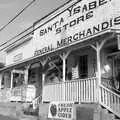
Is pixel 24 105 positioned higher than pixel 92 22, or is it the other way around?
pixel 92 22

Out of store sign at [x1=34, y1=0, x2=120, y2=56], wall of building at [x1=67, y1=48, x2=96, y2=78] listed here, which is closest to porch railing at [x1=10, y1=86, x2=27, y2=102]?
store sign at [x1=34, y1=0, x2=120, y2=56]

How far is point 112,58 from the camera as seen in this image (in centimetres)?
1255

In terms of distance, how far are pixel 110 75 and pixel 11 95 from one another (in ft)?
31.3

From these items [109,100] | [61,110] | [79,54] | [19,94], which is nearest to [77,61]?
[79,54]

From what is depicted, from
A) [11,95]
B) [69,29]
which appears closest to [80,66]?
[69,29]

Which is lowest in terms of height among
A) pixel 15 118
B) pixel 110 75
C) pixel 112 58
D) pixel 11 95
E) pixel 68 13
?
pixel 15 118

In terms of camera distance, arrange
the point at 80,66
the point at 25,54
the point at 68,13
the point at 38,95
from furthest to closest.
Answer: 1. the point at 25,54
2. the point at 38,95
3. the point at 68,13
4. the point at 80,66

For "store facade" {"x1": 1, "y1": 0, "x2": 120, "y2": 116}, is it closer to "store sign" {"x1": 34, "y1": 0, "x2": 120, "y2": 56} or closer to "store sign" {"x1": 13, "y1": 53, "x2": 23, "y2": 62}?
"store sign" {"x1": 34, "y1": 0, "x2": 120, "y2": 56}

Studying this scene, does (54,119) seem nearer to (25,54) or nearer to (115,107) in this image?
(115,107)

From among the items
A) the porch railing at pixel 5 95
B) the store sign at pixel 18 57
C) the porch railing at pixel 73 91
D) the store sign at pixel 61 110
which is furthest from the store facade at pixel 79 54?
the store sign at pixel 18 57

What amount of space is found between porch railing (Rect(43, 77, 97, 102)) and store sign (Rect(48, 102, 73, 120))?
0.30 metres

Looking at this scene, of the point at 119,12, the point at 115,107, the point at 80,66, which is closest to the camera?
the point at 115,107

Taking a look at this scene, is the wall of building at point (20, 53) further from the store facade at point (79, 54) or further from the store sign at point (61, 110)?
the store sign at point (61, 110)

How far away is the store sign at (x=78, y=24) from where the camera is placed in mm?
12391
